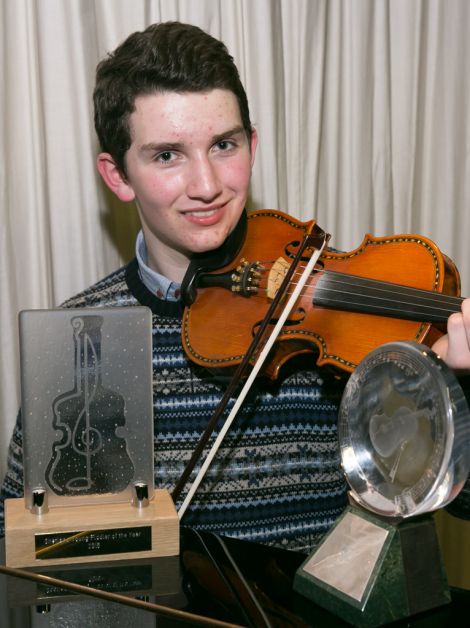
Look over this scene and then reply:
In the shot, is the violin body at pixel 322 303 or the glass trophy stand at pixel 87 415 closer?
the glass trophy stand at pixel 87 415

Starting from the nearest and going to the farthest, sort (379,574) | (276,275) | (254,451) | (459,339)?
(379,574) < (459,339) < (276,275) < (254,451)

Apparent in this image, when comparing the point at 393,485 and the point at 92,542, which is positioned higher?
the point at 393,485

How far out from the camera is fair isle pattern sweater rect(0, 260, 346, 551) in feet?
4.78

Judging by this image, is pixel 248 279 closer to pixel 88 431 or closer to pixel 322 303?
pixel 322 303

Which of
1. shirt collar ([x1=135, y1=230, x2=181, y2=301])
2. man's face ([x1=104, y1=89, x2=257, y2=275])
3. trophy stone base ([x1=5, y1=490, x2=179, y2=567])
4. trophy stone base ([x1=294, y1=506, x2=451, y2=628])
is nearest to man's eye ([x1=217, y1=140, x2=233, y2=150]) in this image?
man's face ([x1=104, y1=89, x2=257, y2=275])

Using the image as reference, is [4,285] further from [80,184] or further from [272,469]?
[272,469]

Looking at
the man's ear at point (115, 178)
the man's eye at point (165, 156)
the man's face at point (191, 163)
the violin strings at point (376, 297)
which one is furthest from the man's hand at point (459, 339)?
the man's ear at point (115, 178)

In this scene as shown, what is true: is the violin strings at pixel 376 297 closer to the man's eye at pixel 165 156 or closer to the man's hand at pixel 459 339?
the man's hand at pixel 459 339

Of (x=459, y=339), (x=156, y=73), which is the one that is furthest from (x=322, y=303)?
(x=156, y=73)

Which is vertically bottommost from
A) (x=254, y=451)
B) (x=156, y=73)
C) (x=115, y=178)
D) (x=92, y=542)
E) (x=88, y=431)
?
(x=254, y=451)

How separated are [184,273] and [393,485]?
87 cm

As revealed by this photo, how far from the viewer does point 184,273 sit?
1.56 metres

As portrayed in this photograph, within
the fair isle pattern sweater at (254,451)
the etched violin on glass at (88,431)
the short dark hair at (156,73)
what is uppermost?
the short dark hair at (156,73)

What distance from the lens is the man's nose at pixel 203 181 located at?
4.47 feet
